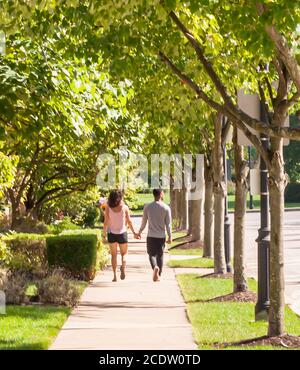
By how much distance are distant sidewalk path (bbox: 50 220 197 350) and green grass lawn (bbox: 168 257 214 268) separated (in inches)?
159

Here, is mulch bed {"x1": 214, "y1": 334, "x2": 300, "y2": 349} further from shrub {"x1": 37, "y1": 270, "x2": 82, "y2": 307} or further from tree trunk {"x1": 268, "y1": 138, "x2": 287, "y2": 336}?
shrub {"x1": 37, "y1": 270, "x2": 82, "y2": 307}

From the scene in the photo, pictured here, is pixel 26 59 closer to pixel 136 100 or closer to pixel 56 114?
pixel 56 114

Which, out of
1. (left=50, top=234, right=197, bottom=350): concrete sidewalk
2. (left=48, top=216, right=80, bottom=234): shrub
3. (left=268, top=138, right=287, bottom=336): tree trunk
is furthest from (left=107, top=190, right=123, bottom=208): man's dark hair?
(left=268, top=138, right=287, bottom=336): tree trunk

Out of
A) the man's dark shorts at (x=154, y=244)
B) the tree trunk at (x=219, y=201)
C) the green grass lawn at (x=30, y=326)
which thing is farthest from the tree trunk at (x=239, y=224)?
the green grass lawn at (x=30, y=326)

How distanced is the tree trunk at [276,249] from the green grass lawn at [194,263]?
12910 millimetres

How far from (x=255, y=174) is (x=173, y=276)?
7.63m

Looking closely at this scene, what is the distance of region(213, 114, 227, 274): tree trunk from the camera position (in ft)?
68.6

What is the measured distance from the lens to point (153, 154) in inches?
1150

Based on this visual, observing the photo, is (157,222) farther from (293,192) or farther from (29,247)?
(293,192)

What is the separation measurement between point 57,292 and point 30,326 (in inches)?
119

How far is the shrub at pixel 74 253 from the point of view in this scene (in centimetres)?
1962

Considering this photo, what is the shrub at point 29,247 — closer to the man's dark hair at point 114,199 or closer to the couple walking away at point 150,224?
the couple walking away at point 150,224

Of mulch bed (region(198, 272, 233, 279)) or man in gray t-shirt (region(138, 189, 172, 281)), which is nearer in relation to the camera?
man in gray t-shirt (region(138, 189, 172, 281))
